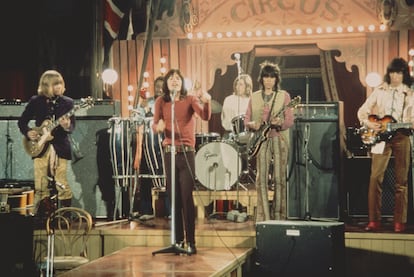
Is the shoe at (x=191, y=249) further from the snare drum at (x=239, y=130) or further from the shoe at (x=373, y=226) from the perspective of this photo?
the snare drum at (x=239, y=130)

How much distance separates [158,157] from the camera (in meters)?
9.78

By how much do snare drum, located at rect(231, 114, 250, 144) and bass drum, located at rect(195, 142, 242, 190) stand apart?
199mm

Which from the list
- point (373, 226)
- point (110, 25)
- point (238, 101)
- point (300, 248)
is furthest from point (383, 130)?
point (110, 25)

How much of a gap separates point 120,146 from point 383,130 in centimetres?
356

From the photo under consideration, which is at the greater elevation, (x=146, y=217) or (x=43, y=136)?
(x=43, y=136)

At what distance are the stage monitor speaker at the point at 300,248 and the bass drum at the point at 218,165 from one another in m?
2.13

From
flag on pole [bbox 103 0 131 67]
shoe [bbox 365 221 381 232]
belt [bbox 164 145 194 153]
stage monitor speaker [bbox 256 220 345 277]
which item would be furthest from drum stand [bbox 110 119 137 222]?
flag on pole [bbox 103 0 131 67]

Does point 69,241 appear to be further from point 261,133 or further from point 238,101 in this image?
point 238,101

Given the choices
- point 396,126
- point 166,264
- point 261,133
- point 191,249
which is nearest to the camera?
point 166,264

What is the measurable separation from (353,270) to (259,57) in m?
7.03

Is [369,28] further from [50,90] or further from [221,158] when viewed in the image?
[50,90]

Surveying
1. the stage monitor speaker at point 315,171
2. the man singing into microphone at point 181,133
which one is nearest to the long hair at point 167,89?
the man singing into microphone at point 181,133

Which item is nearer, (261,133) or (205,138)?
(261,133)

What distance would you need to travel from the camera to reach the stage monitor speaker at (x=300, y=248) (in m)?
7.46
